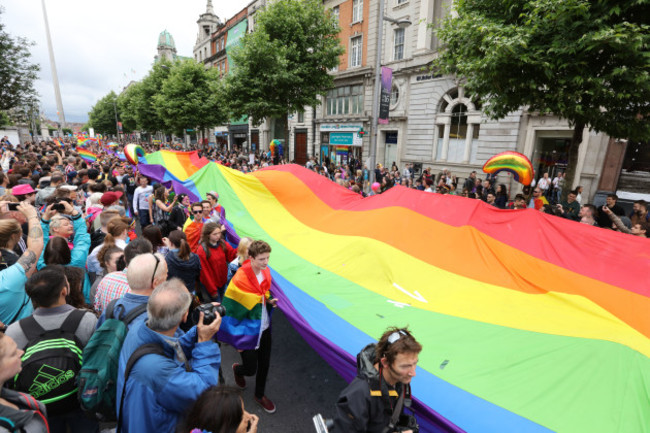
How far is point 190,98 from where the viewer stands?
2880 centimetres

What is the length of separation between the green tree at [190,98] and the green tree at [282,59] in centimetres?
1160

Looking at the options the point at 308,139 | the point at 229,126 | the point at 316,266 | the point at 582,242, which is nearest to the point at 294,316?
the point at 316,266

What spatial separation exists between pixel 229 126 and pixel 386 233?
4068cm

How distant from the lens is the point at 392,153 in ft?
75.2

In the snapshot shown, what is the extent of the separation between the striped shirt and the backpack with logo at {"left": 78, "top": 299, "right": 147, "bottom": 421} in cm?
72

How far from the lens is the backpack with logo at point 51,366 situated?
2.11 meters

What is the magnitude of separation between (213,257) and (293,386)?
2.15m

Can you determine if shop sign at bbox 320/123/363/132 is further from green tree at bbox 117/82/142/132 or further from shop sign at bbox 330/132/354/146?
green tree at bbox 117/82/142/132

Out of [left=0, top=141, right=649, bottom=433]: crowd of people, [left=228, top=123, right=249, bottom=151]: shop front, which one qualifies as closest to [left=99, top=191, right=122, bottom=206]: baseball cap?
[left=0, top=141, right=649, bottom=433]: crowd of people

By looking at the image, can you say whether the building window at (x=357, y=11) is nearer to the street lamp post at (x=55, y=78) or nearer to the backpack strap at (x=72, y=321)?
the backpack strap at (x=72, y=321)

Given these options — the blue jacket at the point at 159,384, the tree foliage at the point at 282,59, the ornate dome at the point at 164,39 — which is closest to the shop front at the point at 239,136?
the tree foliage at the point at 282,59

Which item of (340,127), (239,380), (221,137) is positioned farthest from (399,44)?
(221,137)

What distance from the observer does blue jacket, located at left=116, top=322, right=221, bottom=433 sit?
187cm

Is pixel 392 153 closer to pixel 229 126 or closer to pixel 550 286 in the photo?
pixel 550 286
